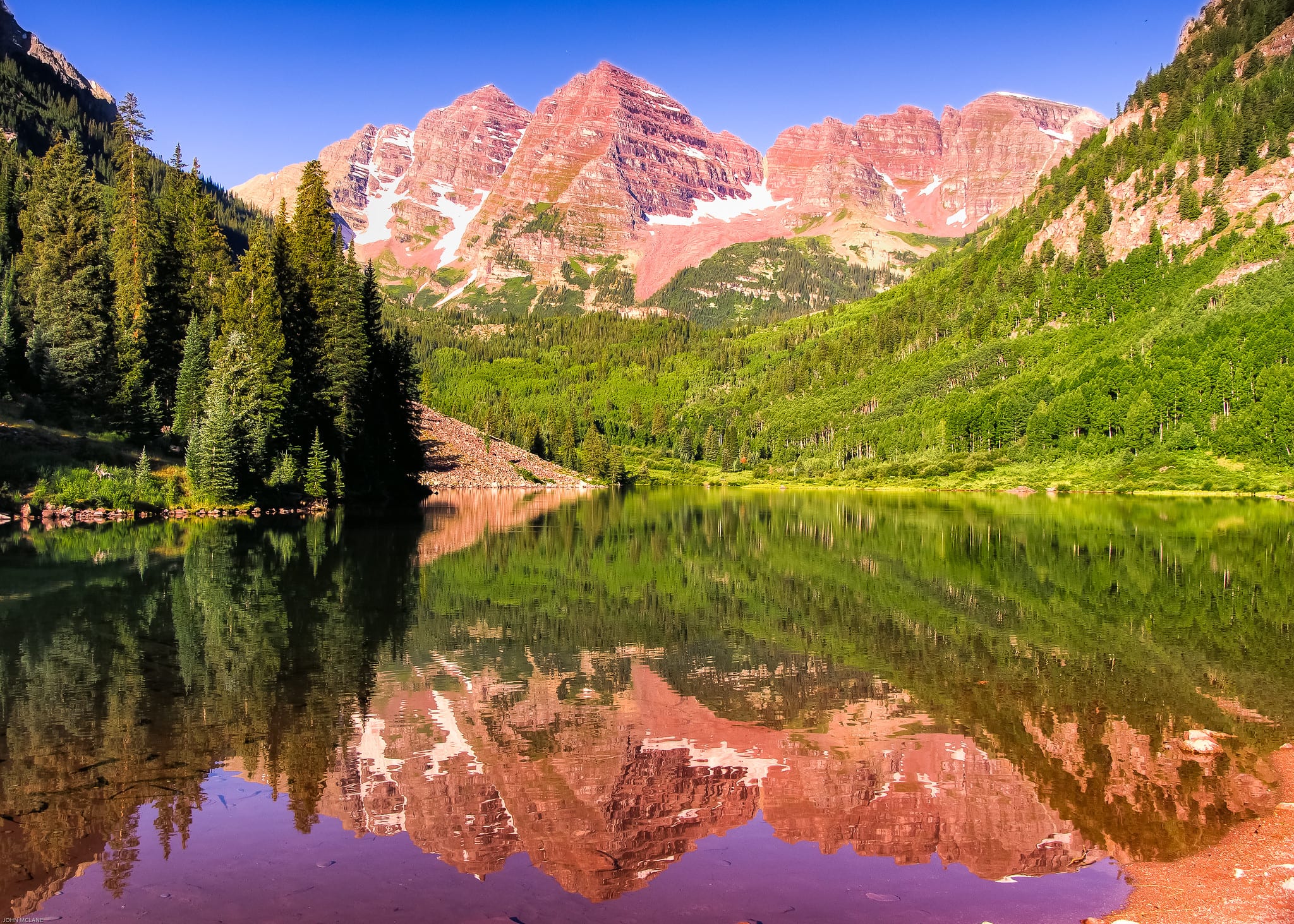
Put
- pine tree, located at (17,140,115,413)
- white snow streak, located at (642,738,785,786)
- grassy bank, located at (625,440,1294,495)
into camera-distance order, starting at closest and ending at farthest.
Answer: white snow streak, located at (642,738,785,786) < pine tree, located at (17,140,115,413) < grassy bank, located at (625,440,1294,495)

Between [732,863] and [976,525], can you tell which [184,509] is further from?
[732,863]

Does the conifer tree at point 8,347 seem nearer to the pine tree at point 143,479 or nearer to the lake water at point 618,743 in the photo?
the pine tree at point 143,479

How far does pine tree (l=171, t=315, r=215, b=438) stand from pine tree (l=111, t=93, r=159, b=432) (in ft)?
9.08

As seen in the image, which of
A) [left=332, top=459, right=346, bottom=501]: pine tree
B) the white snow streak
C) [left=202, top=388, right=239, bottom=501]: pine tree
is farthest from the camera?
[left=332, top=459, right=346, bottom=501]: pine tree

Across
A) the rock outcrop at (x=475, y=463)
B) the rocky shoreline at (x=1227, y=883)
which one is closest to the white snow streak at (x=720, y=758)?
the rocky shoreline at (x=1227, y=883)

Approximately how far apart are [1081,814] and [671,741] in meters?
6.95

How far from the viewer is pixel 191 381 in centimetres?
7556

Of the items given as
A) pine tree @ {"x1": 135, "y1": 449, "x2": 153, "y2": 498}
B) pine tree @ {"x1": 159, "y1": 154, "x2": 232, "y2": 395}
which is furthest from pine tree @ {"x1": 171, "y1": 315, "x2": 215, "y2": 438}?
pine tree @ {"x1": 135, "y1": 449, "x2": 153, "y2": 498}

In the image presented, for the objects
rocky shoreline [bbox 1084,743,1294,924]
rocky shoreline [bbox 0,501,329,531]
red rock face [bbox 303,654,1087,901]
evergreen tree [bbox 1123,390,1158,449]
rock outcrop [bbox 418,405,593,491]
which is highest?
evergreen tree [bbox 1123,390,1158,449]

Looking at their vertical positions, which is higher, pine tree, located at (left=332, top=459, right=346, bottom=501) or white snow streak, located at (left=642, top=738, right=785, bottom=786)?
pine tree, located at (left=332, top=459, right=346, bottom=501)

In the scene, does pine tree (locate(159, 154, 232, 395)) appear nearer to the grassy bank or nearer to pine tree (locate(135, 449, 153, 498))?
pine tree (locate(135, 449, 153, 498))

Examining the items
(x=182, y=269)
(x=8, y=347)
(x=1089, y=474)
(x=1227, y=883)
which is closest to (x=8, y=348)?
(x=8, y=347)

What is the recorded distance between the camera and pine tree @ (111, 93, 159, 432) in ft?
245

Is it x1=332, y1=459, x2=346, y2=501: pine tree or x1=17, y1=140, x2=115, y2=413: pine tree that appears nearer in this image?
x1=17, y1=140, x2=115, y2=413: pine tree
